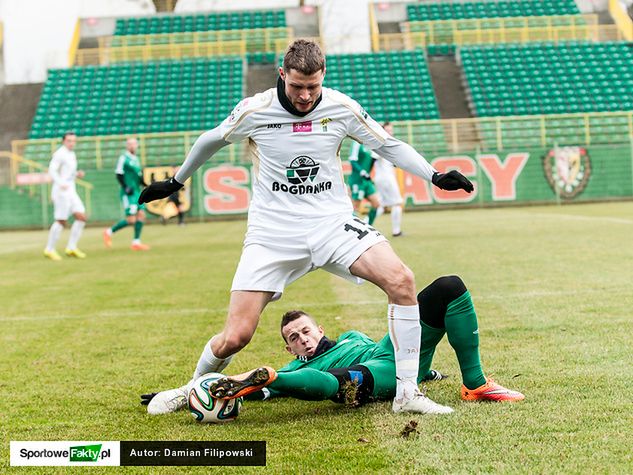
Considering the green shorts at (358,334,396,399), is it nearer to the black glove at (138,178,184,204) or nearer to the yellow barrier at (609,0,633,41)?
the black glove at (138,178,184,204)

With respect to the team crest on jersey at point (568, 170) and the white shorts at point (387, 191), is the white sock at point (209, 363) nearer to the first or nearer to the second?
the white shorts at point (387, 191)

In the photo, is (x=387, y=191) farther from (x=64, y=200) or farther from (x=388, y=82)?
(x=388, y=82)

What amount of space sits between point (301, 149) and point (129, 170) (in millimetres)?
14194

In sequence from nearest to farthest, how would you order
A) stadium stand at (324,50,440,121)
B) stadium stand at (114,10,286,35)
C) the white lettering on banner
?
the white lettering on banner → stadium stand at (324,50,440,121) → stadium stand at (114,10,286,35)

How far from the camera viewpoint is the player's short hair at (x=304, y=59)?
15.7ft

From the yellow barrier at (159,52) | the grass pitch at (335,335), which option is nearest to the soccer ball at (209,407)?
the grass pitch at (335,335)

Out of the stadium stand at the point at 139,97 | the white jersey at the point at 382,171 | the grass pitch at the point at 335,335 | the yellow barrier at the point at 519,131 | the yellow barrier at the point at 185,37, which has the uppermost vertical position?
the yellow barrier at the point at 185,37

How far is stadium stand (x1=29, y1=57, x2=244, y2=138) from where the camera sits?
4003cm

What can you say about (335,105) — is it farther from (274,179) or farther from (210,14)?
(210,14)

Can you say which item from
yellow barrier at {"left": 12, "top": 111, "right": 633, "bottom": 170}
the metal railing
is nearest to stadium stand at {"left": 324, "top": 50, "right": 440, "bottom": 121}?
yellow barrier at {"left": 12, "top": 111, "right": 633, "bottom": 170}

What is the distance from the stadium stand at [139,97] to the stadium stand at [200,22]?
4.81 m

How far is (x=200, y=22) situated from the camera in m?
49.3

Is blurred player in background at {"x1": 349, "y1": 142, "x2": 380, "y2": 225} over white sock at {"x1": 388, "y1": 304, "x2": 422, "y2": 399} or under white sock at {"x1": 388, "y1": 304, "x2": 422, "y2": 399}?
over

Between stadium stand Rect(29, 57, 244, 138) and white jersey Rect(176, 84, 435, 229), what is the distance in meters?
34.4
